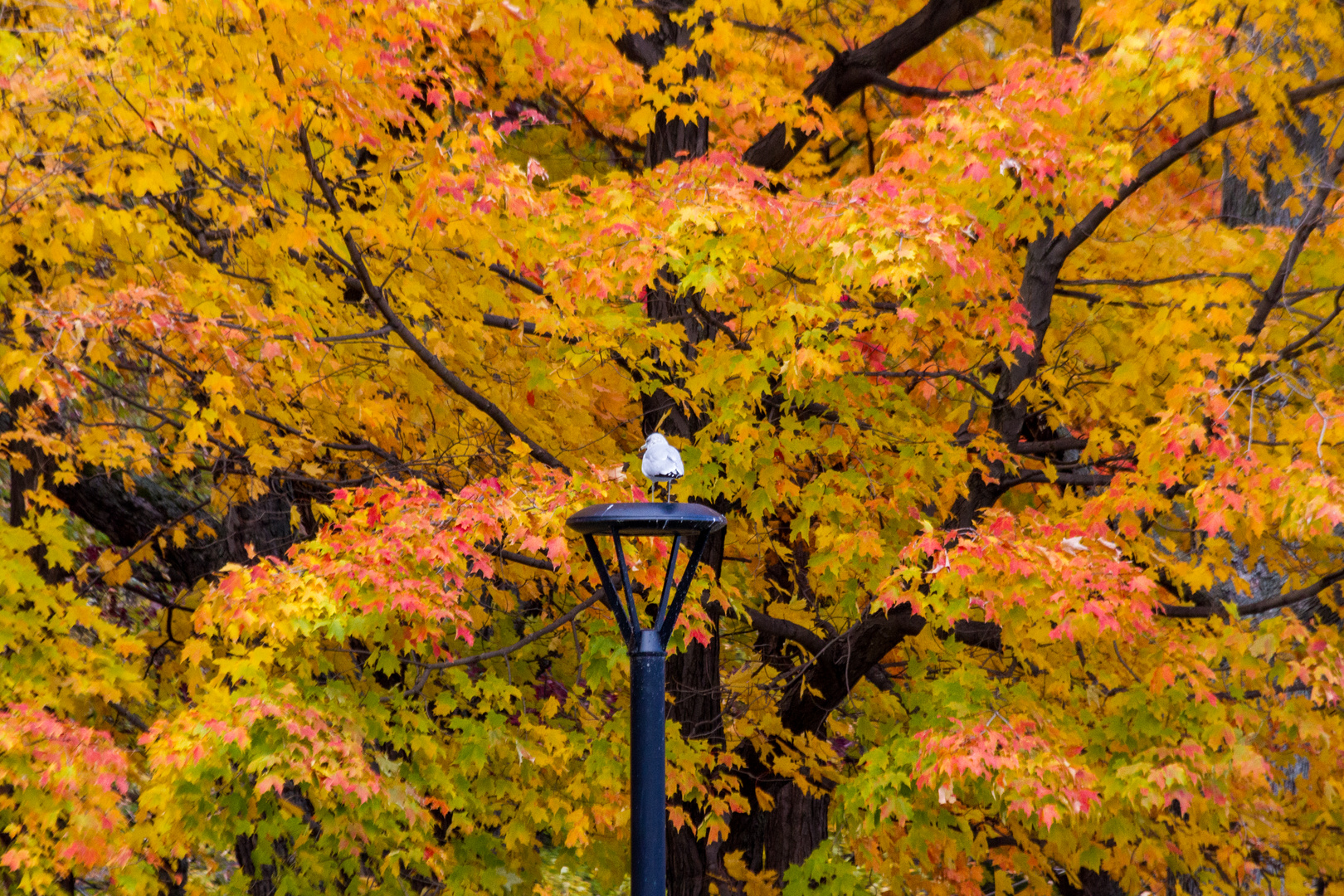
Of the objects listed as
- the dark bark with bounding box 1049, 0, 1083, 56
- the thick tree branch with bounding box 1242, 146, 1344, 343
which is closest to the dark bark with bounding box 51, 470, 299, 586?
the dark bark with bounding box 1049, 0, 1083, 56

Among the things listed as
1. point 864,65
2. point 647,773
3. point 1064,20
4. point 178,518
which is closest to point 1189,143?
point 1064,20

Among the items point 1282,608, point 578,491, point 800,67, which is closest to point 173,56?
point 578,491

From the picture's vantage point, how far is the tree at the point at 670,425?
20.8 feet

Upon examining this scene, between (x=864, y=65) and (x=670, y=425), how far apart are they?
134 inches

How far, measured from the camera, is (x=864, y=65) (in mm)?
9242

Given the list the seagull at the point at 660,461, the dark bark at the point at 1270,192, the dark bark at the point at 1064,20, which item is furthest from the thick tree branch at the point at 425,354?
the dark bark at the point at 1270,192

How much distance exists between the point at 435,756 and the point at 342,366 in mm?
2975

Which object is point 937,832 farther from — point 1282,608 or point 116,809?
point 116,809

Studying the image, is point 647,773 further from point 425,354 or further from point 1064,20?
point 1064,20

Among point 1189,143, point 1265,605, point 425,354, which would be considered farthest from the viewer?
point 1265,605

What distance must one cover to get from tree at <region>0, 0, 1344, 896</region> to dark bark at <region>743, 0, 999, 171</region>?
3 cm

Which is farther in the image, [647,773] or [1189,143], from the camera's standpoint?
[1189,143]

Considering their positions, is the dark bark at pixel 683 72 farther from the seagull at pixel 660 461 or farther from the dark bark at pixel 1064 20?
the seagull at pixel 660 461

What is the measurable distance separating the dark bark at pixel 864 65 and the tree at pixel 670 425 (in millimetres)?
34
